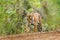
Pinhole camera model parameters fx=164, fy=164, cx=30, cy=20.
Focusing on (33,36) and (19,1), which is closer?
(33,36)

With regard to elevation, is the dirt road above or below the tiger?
below

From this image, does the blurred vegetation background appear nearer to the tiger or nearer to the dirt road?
the tiger

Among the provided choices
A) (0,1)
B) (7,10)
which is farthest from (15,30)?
(0,1)

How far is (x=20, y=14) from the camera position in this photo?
8.45 feet

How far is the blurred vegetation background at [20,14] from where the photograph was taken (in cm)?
238

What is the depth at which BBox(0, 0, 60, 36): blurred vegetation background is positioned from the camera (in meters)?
2.38

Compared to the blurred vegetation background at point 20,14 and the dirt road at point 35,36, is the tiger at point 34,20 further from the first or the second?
the dirt road at point 35,36

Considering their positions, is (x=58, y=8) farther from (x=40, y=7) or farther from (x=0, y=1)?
(x=0, y=1)

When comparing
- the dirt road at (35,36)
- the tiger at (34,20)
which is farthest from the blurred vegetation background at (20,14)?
the dirt road at (35,36)

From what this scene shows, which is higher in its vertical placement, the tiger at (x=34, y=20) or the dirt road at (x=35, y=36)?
the tiger at (x=34, y=20)

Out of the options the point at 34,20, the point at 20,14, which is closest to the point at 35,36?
the point at 34,20

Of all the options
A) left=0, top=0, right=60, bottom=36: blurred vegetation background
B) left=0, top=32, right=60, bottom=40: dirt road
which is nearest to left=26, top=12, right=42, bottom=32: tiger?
left=0, top=0, right=60, bottom=36: blurred vegetation background

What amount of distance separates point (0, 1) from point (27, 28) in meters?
0.55

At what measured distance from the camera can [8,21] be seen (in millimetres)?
2420
